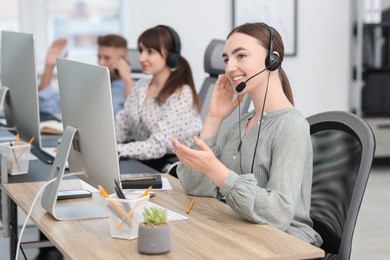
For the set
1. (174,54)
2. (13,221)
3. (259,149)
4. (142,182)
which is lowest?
(13,221)

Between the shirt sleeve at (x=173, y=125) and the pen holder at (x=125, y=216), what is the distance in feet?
4.74

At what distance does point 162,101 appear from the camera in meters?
3.37

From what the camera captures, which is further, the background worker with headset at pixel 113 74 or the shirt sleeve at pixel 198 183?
the background worker with headset at pixel 113 74

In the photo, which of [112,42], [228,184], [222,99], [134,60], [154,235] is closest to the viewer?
[154,235]

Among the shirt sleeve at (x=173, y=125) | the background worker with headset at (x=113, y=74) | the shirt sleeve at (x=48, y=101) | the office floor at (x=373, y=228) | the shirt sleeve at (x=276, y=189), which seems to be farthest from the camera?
the shirt sleeve at (x=48, y=101)

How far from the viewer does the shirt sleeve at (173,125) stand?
127 inches

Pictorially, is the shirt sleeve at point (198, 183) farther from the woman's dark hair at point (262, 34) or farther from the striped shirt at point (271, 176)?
the woman's dark hair at point (262, 34)

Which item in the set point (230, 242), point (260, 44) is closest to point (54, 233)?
point (230, 242)

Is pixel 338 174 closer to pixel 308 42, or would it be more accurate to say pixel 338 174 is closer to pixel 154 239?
pixel 154 239

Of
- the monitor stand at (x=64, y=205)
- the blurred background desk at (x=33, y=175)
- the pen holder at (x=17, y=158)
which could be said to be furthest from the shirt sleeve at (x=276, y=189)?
the pen holder at (x=17, y=158)

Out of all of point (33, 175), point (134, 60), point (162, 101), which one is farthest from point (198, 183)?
point (134, 60)

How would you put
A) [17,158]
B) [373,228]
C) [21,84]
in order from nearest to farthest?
[17,158] < [21,84] < [373,228]

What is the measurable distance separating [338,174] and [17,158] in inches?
43.1

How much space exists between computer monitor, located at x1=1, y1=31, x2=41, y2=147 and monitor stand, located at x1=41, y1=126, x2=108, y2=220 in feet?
1.87
